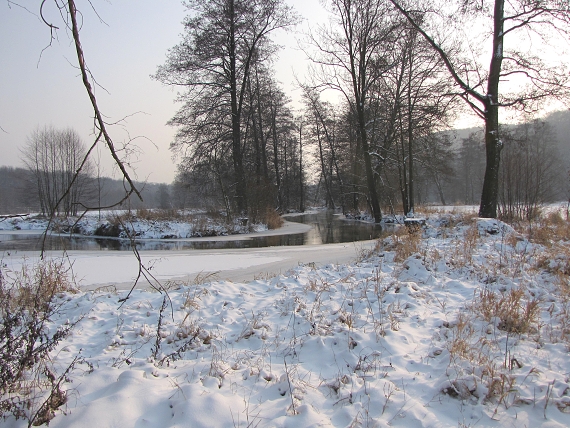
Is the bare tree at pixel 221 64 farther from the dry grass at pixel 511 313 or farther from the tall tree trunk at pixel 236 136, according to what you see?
the dry grass at pixel 511 313

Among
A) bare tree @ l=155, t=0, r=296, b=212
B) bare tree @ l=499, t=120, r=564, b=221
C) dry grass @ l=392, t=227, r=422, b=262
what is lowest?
dry grass @ l=392, t=227, r=422, b=262

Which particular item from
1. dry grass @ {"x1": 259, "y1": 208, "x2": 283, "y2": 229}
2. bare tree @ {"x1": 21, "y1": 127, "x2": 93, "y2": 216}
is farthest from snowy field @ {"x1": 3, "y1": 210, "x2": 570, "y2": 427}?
bare tree @ {"x1": 21, "y1": 127, "x2": 93, "y2": 216}

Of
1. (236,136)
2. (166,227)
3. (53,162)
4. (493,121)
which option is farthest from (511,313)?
(53,162)

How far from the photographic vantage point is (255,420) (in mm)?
2035

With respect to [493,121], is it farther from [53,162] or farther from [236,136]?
[53,162]

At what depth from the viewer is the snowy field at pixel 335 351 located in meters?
2.10

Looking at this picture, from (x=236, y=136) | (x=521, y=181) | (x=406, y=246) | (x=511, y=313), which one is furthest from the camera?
(x=236, y=136)

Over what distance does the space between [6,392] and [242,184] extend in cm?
1585

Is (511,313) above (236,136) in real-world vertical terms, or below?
below

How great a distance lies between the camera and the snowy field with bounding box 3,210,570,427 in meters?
2.10

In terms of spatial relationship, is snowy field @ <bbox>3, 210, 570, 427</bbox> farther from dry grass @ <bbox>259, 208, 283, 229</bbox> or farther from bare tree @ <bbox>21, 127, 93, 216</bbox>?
bare tree @ <bbox>21, 127, 93, 216</bbox>

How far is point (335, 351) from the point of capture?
3.04 m

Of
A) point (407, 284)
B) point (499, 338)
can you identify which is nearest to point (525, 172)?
point (407, 284)

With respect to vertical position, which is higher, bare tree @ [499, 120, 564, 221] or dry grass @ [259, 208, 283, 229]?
bare tree @ [499, 120, 564, 221]
